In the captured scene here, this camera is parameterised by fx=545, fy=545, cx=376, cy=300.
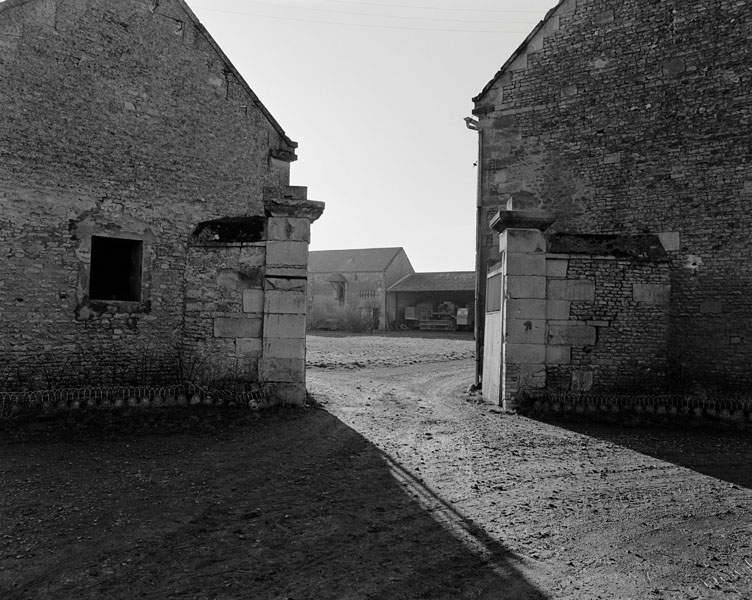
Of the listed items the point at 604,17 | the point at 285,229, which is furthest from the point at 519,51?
the point at 285,229

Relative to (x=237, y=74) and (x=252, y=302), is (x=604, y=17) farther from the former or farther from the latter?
(x=252, y=302)

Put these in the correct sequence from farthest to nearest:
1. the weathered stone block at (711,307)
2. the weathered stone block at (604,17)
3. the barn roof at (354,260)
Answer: the barn roof at (354,260), the weathered stone block at (604,17), the weathered stone block at (711,307)

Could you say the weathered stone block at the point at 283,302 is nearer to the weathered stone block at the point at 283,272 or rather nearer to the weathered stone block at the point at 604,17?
the weathered stone block at the point at 283,272

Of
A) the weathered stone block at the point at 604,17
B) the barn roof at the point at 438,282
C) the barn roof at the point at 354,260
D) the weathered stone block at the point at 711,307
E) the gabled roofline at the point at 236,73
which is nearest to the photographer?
the weathered stone block at the point at 711,307

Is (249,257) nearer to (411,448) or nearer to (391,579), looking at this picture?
(411,448)

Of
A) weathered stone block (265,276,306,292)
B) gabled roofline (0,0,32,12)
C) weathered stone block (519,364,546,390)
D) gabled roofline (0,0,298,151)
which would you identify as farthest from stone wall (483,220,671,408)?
gabled roofline (0,0,32,12)

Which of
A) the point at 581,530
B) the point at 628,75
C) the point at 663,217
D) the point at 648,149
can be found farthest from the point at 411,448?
the point at 628,75

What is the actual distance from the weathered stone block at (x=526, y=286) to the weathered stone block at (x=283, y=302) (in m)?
3.20

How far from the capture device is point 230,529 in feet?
12.3

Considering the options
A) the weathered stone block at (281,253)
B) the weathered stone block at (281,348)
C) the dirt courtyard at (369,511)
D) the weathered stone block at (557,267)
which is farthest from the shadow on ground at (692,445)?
the weathered stone block at (281,253)

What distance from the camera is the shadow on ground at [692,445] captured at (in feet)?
17.8

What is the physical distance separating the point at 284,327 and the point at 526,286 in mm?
3754

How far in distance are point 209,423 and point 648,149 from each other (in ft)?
28.3

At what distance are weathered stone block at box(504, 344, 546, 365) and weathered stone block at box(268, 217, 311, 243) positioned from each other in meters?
3.63
